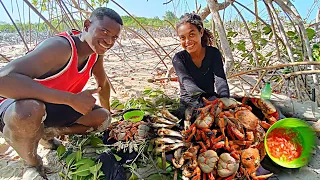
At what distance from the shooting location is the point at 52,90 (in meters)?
1.26

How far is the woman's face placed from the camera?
5.83 ft

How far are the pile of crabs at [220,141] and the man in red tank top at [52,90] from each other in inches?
20.6

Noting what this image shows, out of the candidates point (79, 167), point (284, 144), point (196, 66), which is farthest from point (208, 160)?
point (196, 66)

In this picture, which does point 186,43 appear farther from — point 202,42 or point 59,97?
point 59,97

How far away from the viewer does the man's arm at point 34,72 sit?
3.88 feet

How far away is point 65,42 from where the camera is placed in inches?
56.0

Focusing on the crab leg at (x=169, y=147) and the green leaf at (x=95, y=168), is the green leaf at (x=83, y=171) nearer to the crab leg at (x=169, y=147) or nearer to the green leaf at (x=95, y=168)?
the green leaf at (x=95, y=168)

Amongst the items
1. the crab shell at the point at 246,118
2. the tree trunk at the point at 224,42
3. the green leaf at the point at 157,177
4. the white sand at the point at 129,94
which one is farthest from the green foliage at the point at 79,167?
the tree trunk at the point at 224,42

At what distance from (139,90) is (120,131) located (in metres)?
1.68

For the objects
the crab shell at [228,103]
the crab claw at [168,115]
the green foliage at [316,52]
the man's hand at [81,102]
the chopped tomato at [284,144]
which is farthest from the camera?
the green foliage at [316,52]

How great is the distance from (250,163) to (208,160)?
21 cm

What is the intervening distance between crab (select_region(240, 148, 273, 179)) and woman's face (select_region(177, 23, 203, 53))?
79 cm

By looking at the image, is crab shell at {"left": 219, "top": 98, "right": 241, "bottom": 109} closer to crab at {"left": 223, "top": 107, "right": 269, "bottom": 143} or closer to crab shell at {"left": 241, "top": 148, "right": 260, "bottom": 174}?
crab at {"left": 223, "top": 107, "right": 269, "bottom": 143}

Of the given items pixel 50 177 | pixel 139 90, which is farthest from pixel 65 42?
pixel 139 90
